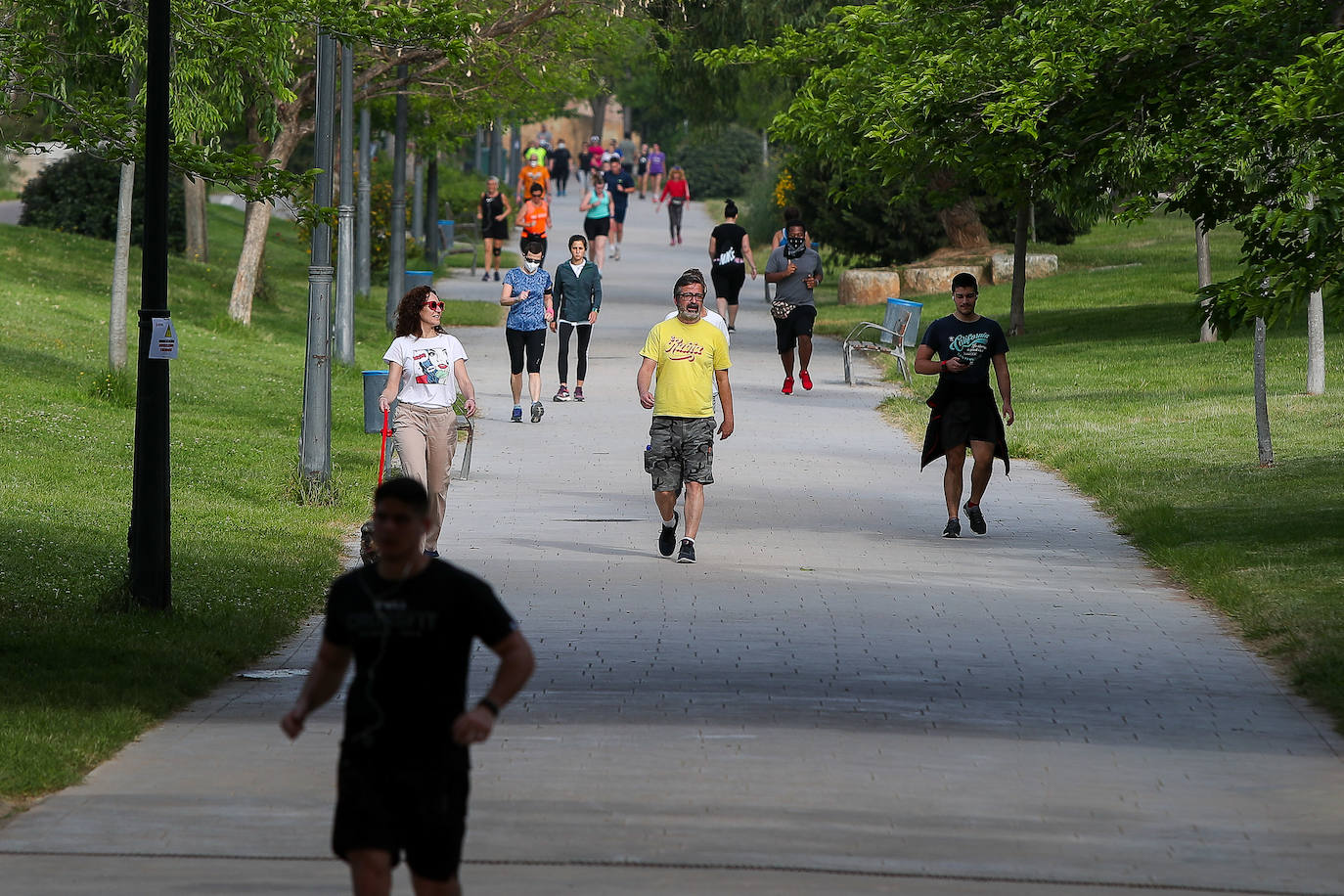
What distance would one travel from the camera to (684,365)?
1270 centimetres

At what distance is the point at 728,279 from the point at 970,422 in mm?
14370

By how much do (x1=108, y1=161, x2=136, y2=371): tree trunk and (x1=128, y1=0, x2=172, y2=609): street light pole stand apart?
9908 mm

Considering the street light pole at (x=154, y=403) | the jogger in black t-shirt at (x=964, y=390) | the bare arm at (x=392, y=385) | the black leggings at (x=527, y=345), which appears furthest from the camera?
the black leggings at (x=527, y=345)

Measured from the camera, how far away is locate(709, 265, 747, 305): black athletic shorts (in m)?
27.9

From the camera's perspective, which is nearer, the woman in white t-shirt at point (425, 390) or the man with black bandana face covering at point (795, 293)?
the woman in white t-shirt at point (425, 390)

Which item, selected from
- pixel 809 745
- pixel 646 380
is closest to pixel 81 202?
pixel 646 380

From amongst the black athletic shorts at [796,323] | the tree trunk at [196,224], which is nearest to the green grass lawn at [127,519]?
the black athletic shorts at [796,323]

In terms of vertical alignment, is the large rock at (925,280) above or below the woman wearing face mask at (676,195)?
below

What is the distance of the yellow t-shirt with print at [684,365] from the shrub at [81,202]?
27.6 m

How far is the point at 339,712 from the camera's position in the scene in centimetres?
872

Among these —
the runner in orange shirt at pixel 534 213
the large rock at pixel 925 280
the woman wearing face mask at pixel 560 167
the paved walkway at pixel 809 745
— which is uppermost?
the woman wearing face mask at pixel 560 167

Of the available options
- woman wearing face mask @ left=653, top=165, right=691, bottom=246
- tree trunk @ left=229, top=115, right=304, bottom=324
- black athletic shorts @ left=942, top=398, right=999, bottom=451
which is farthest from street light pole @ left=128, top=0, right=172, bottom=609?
woman wearing face mask @ left=653, top=165, right=691, bottom=246

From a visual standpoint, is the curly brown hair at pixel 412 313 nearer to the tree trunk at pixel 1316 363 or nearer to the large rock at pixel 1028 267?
the tree trunk at pixel 1316 363

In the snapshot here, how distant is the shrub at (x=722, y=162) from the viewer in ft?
246
